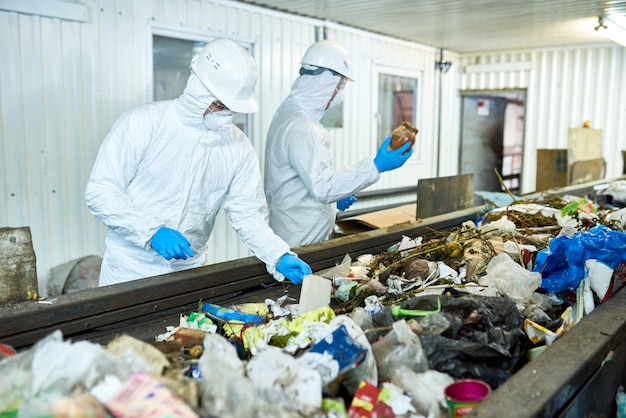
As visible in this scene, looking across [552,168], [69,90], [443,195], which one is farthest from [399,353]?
[552,168]

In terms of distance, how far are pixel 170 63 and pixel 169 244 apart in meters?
→ 2.44

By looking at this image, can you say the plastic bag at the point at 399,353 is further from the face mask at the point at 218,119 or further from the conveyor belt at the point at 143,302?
the face mask at the point at 218,119

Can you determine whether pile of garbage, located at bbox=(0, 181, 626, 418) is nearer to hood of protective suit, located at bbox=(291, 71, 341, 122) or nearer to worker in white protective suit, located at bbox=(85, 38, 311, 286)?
worker in white protective suit, located at bbox=(85, 38, 311, 286)

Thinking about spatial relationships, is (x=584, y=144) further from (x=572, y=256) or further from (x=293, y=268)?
(x=293, y=268)

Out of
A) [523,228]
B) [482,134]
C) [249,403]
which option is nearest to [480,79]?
[482,134]

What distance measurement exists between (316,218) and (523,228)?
3.89 ft

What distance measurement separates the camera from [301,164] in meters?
2.95

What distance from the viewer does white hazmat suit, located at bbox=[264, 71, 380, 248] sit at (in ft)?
9.61

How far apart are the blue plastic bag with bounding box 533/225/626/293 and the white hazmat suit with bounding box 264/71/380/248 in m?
1.03

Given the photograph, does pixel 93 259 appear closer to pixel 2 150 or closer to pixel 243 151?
pixel 2 150

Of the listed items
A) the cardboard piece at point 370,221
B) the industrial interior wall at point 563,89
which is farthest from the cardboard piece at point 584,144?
the cardboard piece at point 370,221

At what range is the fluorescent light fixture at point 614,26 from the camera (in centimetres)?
495

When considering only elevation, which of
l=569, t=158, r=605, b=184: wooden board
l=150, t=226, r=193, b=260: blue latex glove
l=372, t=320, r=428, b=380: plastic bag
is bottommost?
l=372, t=320, r=428, b=380: plastic bag

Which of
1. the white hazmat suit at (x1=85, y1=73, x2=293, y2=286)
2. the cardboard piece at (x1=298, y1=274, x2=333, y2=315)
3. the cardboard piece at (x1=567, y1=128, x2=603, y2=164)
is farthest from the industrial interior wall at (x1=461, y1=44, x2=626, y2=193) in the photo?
the cardboard piece at (x1=298, y1=274, x2=333, y2=315)
